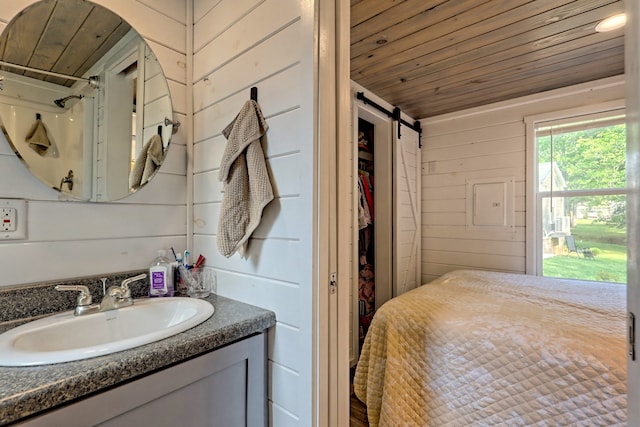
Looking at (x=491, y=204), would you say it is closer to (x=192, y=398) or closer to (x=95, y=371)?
(x=192, y=398)

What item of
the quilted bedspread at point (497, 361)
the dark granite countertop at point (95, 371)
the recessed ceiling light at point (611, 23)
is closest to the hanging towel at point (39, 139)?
the dark granite countertop at point (95, 371)

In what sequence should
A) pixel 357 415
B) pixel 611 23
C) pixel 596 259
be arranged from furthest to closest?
pixel 596 259
pixel 357 415
pixel 611 23

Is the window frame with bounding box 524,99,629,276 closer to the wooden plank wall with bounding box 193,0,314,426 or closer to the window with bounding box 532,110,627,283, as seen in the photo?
the window with bounding box 532,110,627,283

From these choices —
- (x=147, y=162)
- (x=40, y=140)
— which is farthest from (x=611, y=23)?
(x=40, y=140)

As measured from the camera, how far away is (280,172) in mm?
1001

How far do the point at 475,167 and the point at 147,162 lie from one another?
2.92 metres

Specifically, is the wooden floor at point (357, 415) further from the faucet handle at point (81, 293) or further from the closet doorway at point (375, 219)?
the faucet handle at point (81, 293)

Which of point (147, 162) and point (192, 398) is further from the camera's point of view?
point (147, 162)

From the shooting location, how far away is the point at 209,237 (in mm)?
1304

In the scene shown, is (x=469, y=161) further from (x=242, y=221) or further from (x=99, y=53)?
(x=99, y=53)

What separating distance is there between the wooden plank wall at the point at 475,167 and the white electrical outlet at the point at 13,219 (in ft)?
10.4

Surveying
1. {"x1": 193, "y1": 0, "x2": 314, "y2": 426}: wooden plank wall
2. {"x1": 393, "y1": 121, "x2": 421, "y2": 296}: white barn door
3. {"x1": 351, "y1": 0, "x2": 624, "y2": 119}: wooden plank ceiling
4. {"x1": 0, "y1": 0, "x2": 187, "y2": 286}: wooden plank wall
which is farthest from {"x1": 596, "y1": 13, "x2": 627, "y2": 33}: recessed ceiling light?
{"x1": 0, "y1": 0, "x2": 187, "y2": 286}: wooden plank wall

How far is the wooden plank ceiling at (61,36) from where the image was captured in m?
1.00

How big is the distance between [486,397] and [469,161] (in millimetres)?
2353
